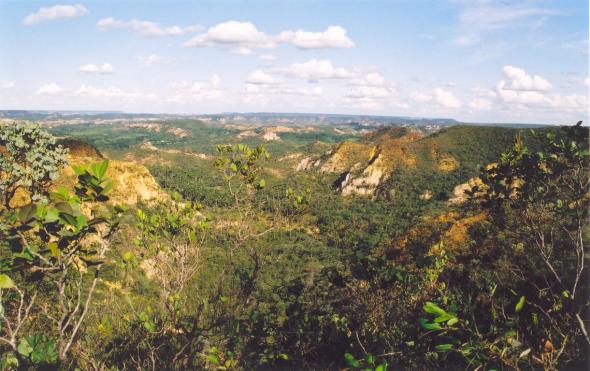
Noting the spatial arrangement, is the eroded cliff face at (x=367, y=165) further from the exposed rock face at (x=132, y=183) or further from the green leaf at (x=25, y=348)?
the green leaf at (x=25, y=348)

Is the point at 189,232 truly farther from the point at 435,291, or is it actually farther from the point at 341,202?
the point at 341,202

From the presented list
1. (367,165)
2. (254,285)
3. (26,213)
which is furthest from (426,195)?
(26,213)

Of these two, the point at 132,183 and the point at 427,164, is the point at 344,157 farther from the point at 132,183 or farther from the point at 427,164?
the point at 132,183

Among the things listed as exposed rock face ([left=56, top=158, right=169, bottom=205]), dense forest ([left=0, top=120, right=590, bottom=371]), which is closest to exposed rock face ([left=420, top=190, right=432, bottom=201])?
exposed rock face ([left=56, top=158, right=169, bottom=205])

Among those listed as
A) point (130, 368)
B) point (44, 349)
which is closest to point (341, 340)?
point (130, 368)

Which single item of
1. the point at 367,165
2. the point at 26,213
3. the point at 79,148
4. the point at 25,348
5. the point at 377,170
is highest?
the point at 26,213

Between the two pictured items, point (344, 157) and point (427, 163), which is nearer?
point (427, 163)

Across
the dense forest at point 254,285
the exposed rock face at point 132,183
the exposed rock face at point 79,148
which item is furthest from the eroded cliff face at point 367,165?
the dense forest at point 254,285

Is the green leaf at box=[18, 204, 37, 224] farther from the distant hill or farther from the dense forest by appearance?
the distant hill

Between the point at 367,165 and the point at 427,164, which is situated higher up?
the point at 427,164

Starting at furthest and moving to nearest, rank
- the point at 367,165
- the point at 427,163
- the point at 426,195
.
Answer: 1. the point at 367,165
2. the point at 427,163
3. the point at 426,195

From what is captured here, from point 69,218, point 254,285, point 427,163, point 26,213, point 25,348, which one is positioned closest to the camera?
point 26,213
